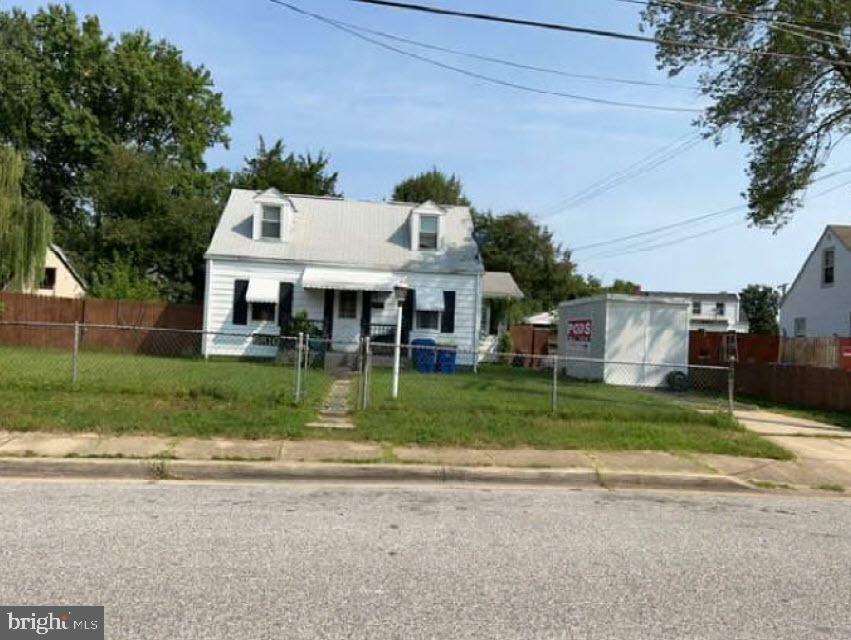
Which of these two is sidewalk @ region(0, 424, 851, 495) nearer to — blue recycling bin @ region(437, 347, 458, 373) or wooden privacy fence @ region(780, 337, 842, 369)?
wooden privacy fence @ region(780, 337, 842, 369)

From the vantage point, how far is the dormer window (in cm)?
2481

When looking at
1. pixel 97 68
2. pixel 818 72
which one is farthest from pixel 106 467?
pixel 97 68

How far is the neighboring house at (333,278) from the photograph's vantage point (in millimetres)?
23250

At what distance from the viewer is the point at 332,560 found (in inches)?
197

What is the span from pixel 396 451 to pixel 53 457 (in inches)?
153

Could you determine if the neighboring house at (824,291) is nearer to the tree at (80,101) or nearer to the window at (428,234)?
the window at (428,234)

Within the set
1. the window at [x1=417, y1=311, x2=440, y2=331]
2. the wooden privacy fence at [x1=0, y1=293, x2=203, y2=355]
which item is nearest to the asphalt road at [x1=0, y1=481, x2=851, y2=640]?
the window at [x1=417, y1=311, x2=440, y2=331]

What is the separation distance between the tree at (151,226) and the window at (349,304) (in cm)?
1405

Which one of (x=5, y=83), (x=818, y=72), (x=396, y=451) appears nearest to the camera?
(x=396, y=451)

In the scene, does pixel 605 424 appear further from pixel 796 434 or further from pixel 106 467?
pixel 106 467

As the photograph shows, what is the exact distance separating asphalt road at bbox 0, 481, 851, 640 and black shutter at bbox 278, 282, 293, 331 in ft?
52.9

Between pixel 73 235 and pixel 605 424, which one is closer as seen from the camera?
pixel 605 424

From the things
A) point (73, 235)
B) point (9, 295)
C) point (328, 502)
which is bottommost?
point (328, 502)

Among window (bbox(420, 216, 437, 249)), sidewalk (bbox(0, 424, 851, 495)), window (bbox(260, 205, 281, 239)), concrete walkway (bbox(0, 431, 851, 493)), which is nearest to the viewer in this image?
sidewalk (bbox(0, 424, 851, 495))
